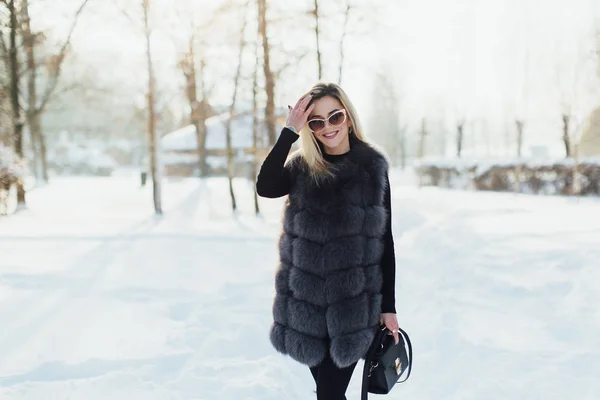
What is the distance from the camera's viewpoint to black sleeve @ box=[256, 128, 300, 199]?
8.34 ft

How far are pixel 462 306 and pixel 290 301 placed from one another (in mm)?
4349

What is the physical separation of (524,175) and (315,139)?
26.4m

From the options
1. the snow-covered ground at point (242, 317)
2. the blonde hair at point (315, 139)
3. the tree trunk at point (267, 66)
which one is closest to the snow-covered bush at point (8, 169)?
the snow-covered ground at point (242, 317)

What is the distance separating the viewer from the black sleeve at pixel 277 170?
8.34 ft

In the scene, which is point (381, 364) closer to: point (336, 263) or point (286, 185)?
point (336, 263)

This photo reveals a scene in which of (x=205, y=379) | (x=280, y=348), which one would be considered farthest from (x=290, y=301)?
(x=205, y=379)

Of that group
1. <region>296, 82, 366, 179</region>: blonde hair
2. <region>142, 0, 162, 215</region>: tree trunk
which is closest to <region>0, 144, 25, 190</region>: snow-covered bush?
<region>142, 0, 162, 215</region>: tree trunk

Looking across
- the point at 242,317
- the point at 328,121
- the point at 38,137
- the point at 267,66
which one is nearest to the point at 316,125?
the point at 328,121

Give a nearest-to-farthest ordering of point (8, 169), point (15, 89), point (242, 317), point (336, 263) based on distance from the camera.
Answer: point (336, 263)
point (242, 317)
point (8, 169)
point (15, 89)

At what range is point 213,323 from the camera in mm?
5891

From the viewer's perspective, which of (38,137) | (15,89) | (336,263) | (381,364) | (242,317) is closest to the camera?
(336,263)

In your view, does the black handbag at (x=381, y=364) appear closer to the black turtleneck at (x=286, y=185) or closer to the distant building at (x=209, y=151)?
the black turtleneck at (x=286, y=185)

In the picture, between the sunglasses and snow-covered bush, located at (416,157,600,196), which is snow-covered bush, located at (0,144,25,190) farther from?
snow-covered bush, located at (416,157,600,196)

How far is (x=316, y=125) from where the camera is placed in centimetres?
258
